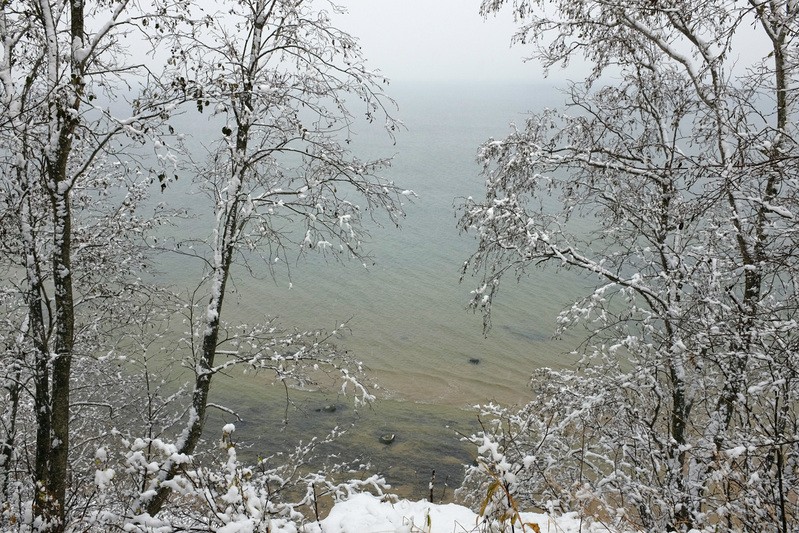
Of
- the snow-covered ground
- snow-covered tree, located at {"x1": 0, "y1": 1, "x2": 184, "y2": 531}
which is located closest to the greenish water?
snow-covered tree, located at {"x1": 0, "y1": 1, "x2": 184, "y2": 531}

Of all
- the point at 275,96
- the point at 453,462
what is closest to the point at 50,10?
the point at 275,96

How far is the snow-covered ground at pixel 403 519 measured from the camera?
3688 millimetres

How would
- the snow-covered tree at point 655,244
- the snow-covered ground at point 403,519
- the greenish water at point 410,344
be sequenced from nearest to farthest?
1. the snow-covered ground at point 403,519
2. the snow-covered tree at point 655,244
3. the greenish water at point 410,344

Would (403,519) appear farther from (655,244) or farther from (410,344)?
(410,344)

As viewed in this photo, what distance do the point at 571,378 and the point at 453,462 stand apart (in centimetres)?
1155

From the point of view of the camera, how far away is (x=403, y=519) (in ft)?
11.7

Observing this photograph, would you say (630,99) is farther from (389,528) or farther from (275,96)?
(389,528)

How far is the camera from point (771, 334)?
4.73 meters

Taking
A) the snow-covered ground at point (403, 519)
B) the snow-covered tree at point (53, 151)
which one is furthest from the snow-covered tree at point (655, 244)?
the snow-covered tree at point (53, 151)

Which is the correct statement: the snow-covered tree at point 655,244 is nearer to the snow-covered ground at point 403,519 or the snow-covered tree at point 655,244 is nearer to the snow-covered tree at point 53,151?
the snow-covered ground at point 403,519

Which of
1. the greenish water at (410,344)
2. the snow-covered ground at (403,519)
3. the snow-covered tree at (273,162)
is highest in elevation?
the snow-covered tree at (273,162)

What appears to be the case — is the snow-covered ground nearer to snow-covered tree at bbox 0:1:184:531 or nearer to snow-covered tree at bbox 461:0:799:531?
snow-covered tree at bbox 461:0:799:531

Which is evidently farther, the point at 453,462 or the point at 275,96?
the point at 453,462

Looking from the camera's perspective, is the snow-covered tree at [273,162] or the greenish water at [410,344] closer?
the snow-covered tree at [273,162]
